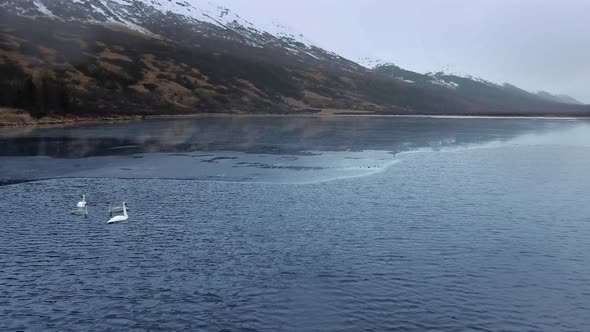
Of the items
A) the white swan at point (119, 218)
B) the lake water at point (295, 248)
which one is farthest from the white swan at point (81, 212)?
the white swan at point (119, 218)

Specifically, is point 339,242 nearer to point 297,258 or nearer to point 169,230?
point 297,258

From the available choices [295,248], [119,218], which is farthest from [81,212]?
[295,248]

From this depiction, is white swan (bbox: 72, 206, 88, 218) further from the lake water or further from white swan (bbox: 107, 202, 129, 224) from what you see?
white swan (bbox: 107, 202, 129, 224)

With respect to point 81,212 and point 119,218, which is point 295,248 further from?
point 81,212

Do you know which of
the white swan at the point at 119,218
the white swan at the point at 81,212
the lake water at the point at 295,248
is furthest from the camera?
the white swan at the point at 81,212

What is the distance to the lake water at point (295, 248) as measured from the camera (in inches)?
883

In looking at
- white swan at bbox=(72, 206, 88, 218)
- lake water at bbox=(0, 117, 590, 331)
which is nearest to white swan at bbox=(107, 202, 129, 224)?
lake water at bbox=(0, 117, 590, 331)

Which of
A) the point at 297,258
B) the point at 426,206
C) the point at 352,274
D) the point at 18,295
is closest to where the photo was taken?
the point at 18,295

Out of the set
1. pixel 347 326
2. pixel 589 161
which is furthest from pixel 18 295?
pixel 589 161

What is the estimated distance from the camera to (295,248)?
3077 centimetres

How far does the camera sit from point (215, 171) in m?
58.2

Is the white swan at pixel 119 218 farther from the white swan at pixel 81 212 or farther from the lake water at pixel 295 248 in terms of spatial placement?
the white swan at pixel 81 212

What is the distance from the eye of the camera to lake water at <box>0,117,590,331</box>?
2242 centimetres

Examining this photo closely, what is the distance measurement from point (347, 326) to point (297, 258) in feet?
26.8
